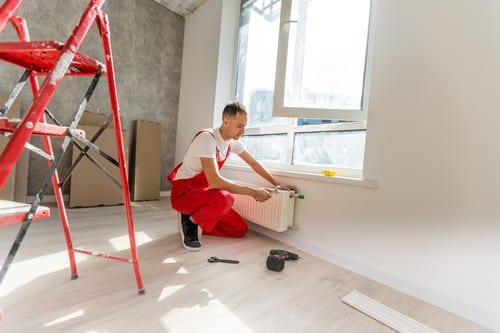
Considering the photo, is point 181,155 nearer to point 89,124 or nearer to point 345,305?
point 89,124

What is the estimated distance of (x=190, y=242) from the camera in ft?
5.77

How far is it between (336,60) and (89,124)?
2686 mm

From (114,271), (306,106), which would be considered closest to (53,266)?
(114,271)

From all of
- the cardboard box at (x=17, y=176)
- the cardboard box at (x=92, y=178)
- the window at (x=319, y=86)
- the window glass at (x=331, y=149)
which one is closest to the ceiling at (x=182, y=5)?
the window at (x=319, y=86)

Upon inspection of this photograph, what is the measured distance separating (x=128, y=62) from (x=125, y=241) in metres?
2.40

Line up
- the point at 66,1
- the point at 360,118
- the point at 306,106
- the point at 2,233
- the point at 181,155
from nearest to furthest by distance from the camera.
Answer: the point at 360,118 → the point at 2,233 → the point at 306,106 → the point at 66,1 → the point at 181,155

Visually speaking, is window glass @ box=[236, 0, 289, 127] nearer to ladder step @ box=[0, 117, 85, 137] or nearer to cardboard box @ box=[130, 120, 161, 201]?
cardboard box @ box=[130, 120, 161, 201]

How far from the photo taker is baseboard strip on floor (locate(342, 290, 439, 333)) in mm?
1050

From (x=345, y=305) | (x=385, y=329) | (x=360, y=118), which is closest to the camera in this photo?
(x=385, y=329)

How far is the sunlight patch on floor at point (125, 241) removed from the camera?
1.68 m

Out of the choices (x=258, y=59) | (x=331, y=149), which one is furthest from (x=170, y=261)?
(x=258, y=59)

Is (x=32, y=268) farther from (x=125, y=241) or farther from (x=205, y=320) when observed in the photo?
(x=205, y=320)

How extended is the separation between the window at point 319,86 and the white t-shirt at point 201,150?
0.49m

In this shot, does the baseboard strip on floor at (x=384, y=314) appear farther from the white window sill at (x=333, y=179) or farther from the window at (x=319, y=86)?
the window at (x=319, y=86)
